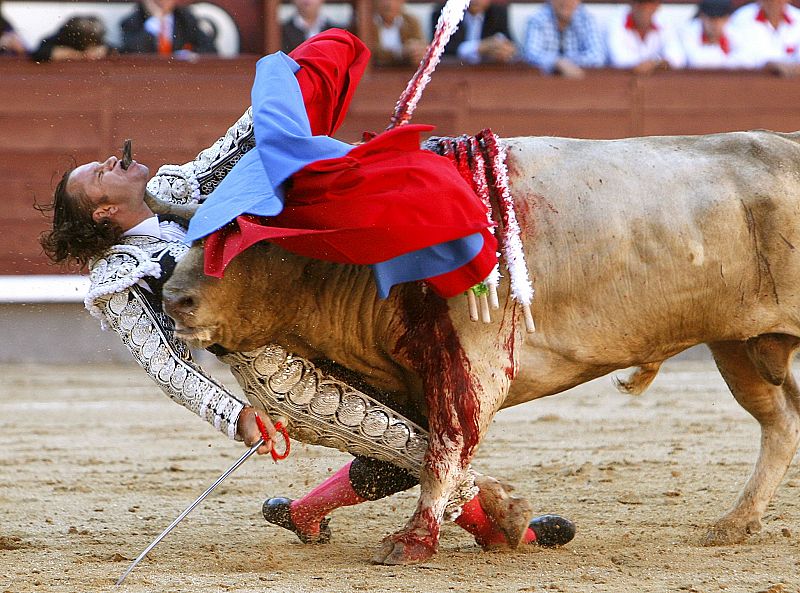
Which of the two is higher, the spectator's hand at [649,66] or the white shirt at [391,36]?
the white shirt at [391,36]

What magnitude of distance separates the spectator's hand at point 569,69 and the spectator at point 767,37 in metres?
0.98

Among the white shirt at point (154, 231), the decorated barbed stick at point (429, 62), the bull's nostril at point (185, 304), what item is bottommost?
the bull's nostril at point (185, 304)

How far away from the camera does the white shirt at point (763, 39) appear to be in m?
7.23

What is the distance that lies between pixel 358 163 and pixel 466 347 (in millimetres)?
457

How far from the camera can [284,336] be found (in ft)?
8.82

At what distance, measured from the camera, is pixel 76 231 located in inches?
106

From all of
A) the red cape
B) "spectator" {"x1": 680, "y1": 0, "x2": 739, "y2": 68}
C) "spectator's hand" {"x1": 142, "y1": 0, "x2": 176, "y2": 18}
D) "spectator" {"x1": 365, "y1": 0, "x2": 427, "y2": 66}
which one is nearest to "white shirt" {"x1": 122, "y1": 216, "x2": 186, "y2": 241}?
the red cape

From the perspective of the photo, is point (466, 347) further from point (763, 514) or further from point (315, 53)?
point (763, 514)

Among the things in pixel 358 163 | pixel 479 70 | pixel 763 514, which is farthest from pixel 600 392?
pixel 358 163

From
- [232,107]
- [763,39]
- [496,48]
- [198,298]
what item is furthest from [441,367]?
[763,39]

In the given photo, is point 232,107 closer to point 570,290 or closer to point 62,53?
point 62,53

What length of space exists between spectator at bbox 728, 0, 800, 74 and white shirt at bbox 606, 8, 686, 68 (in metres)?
0.39

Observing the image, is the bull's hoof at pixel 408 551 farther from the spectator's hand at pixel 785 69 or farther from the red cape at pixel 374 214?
the spectator's hand at pixel 785 69

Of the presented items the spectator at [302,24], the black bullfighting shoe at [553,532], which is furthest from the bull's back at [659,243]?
the spectator at [302,24]
